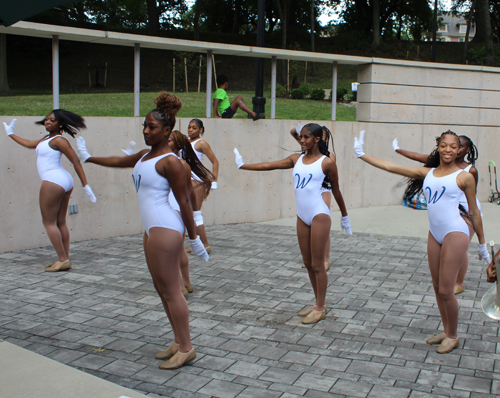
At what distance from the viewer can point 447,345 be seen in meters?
4.74

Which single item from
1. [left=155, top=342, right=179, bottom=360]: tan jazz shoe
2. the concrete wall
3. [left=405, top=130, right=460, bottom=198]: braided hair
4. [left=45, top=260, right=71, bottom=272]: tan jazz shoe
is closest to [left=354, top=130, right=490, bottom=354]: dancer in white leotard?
[left=405, top=130, right=460, bottom=198]: braided hair

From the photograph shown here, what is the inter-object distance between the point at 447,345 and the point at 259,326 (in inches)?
70.9

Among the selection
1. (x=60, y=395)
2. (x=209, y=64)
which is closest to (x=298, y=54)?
(x=209, y=64)

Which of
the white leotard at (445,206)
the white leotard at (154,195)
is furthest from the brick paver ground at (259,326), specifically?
the white leotard at (154,195)

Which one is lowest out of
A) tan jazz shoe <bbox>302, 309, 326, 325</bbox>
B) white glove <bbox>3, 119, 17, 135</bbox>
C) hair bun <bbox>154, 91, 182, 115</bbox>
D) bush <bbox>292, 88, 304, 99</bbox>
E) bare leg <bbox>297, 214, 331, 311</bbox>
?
tan jazz shoe <bbox>302, 309, 326, 325</bbox>

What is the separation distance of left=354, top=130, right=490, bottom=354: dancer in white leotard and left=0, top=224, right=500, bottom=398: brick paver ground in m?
0.38

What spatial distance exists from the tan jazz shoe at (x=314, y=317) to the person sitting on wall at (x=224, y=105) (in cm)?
588

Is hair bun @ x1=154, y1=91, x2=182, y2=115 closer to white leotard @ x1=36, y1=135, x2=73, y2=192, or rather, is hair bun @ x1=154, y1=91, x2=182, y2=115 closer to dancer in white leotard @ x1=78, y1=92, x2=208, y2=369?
dancer in white leotard @ x1=78, y1=92, x2=208, y2=369

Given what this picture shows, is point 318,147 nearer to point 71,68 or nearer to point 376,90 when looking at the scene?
point 376,90

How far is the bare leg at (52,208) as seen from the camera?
7062 mm

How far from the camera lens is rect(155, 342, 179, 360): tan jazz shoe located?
14.7 feet

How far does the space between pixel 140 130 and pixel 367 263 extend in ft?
15.4

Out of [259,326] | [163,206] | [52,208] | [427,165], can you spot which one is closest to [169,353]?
[259,326]

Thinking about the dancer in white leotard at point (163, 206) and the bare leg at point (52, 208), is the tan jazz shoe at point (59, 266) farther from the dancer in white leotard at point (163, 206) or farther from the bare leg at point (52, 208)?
the dancer in white leotard at point (163, 206)
